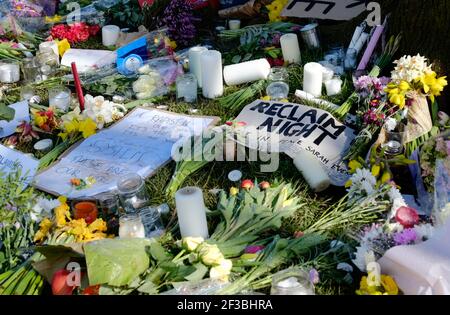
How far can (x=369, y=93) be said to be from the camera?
10.9 feet

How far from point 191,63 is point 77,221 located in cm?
172

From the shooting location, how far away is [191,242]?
2451 millimetres

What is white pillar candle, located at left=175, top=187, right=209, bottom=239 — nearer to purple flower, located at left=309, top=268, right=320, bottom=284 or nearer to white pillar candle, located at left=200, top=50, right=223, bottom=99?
purple flower, located at left=309, top=268, right=320, bottom=284

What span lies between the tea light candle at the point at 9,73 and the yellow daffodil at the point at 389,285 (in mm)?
3201

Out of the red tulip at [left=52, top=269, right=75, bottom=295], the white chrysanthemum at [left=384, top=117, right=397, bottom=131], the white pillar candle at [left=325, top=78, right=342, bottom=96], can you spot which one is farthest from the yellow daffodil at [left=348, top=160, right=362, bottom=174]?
the red tulip at [left=52, top=269, right=75, bottom=295]

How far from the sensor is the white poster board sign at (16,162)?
10.7 feet

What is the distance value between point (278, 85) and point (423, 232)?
1.66 meters

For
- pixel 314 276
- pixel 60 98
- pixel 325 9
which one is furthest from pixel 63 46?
pixel 314 276

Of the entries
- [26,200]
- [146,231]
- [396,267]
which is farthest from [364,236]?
[26,200]

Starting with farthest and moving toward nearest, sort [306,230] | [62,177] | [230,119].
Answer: [230,119]
[62,177]
[306,230]

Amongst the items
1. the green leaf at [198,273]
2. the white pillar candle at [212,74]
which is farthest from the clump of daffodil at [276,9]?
the green leaf at [198,273]

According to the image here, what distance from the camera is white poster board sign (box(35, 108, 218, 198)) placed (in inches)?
124

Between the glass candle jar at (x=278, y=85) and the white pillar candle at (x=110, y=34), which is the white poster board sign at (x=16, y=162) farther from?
the white pillar candle at (x=110, y=34)

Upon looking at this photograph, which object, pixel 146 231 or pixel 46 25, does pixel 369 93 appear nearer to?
pixel 146 231
